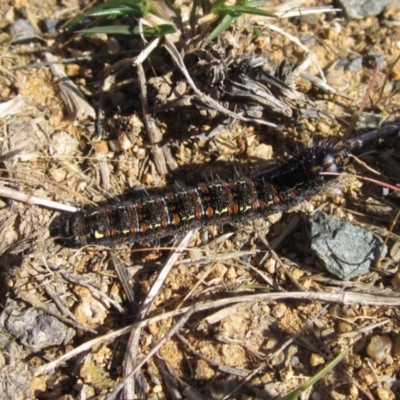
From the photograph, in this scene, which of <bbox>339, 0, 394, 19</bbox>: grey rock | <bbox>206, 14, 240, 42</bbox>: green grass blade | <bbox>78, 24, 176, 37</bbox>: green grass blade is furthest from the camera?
<bbox>339, 0, 394, 19</bbox>: grey rock

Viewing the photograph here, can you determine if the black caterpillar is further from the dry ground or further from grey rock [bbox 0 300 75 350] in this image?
grey rock [bbox 0 300 75 350]

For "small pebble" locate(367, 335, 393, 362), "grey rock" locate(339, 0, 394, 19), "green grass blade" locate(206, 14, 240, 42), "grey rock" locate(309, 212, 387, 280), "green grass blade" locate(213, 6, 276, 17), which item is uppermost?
"green grass blade" locate(213, 6, 276, 17)

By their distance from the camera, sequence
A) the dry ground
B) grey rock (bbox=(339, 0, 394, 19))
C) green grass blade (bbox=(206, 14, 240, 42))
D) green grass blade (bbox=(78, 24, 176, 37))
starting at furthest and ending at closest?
grey rock (bbox=(339, 0, 394, 19)), green grass blade (bbox=(78, 24, 176, 37)), green grass blade (bbox=(206, 14, 240, 42)), the dry ground

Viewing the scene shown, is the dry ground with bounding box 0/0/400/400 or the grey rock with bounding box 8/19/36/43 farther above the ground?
the grey rock with bounding box 8/19/36/43

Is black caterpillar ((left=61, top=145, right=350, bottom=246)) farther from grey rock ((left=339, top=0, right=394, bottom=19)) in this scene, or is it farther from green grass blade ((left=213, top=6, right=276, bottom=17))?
grey rock ((left=339, top=0, right=394, bottom=19))

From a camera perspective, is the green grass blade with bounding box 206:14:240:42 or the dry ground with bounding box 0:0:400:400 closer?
the dry ground with bounding box 0:0:400:400

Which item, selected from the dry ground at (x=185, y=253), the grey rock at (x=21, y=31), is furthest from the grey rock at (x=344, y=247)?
the grey rock at (x=21, y=31)

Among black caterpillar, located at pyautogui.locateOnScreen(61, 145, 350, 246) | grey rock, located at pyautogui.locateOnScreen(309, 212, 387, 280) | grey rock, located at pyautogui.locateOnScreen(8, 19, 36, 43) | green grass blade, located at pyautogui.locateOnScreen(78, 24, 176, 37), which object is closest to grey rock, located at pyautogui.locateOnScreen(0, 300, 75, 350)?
black caterpillar, located at pyautogui.locateOnScreen(61, 145, 350, 246)

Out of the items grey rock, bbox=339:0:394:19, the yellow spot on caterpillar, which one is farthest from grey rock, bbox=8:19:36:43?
grey rock, bbox=339:0:394:19

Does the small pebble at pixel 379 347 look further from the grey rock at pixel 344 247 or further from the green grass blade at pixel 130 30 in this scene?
the green grass blade at pixel 130 30
